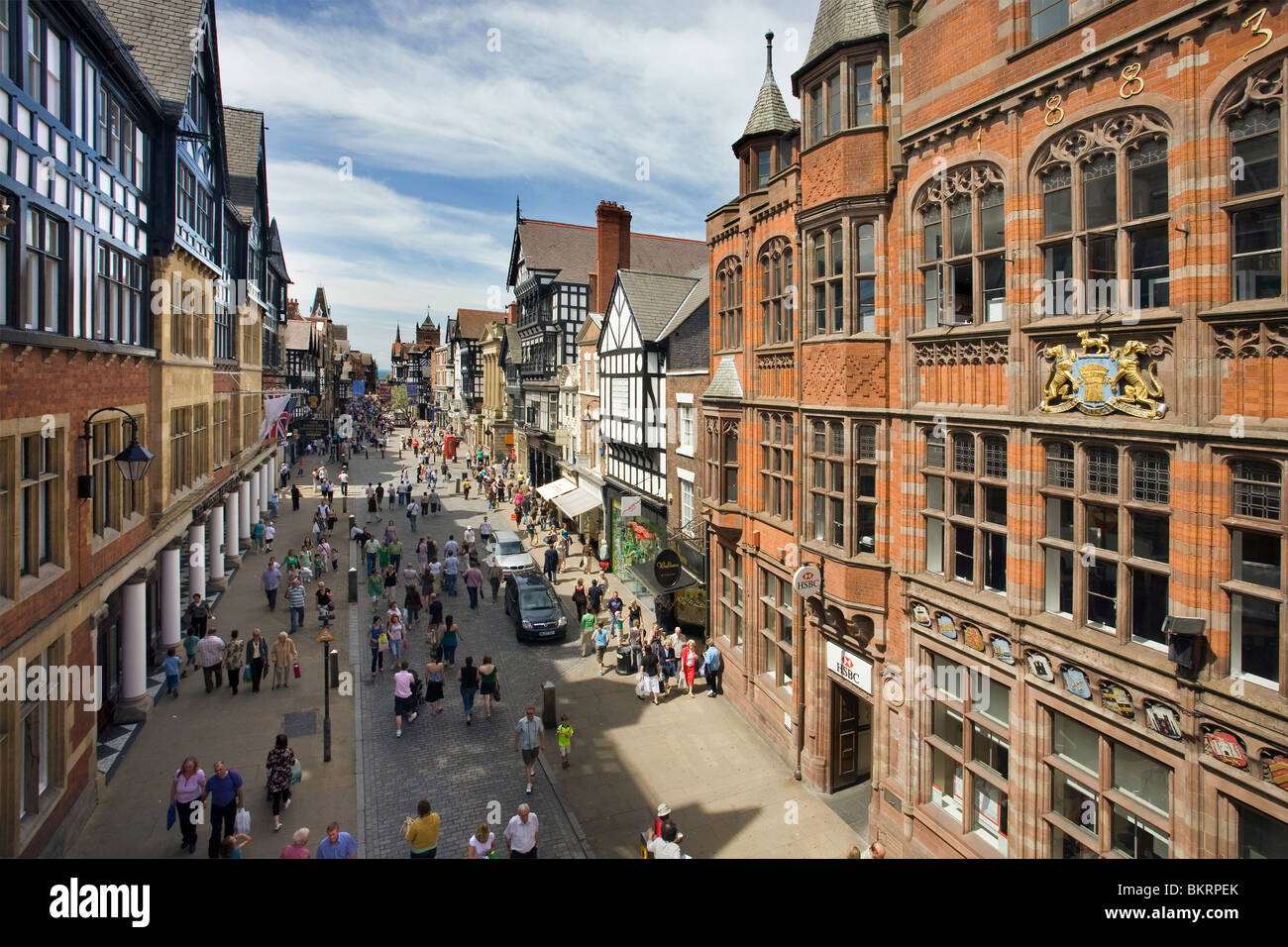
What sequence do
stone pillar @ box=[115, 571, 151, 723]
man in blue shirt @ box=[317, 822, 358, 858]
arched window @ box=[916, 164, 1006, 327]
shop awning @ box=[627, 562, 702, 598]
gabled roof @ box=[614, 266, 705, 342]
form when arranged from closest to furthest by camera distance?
1. man in blue shirt @ box=[317, 822, 358, 858]
2. arched window @ box=[916, 164, 1006, 327]
3. stone pillar @ box=[115, 571, 151, 723]
4. shop awning @ box=[627, 562, 702, 598]
5. gabled roof @ box=[614, 266, 705, 342]

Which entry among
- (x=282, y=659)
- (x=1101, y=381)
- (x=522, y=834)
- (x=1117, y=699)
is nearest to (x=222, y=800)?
(x=522, y=834)

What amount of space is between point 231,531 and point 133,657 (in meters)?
13.7

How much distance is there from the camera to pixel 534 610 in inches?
869

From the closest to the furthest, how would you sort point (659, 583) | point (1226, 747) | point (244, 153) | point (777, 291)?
point (1226, 747) < point (777, 291) < point (659, 583) < point (244, 153)

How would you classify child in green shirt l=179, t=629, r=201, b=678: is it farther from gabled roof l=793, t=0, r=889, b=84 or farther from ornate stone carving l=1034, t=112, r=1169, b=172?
ornate stone carving l=1034, t=112, r=1169, b=172

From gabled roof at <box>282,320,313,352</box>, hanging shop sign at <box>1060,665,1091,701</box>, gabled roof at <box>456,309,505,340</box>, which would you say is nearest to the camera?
hanging shop sign at <box>1060,665,1091,701</box>

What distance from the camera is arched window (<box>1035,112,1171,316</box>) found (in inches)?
313

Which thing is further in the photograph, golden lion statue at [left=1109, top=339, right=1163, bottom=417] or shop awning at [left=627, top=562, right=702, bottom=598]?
shop awning at [left=627, top=562, right=702, bottom=598]

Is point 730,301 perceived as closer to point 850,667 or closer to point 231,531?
point 850,667

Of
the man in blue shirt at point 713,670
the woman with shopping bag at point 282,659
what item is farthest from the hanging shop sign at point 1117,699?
the woman with shopping bag at point 282,659

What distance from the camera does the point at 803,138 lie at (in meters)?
13.7

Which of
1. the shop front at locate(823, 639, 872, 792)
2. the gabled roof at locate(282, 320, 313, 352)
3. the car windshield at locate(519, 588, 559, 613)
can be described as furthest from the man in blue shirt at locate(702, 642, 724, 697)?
the gabled roof at locate(282, 320, 313, 352)

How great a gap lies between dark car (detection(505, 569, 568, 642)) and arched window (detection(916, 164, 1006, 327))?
47.1 ft

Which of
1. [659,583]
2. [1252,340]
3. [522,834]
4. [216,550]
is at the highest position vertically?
[1252,340]
